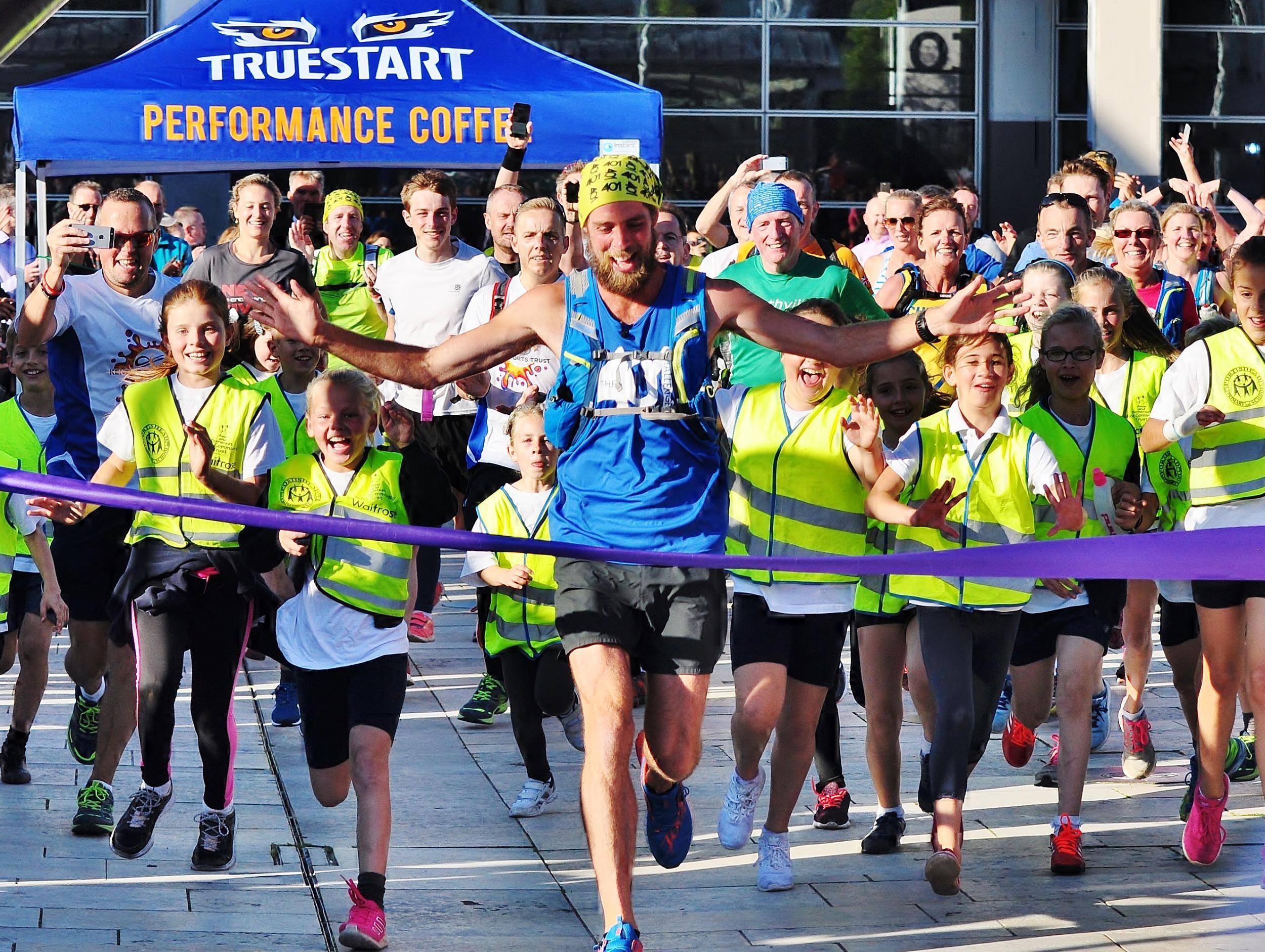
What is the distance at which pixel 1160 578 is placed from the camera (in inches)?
163

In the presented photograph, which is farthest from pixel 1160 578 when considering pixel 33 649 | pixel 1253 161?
pixel 1253 161

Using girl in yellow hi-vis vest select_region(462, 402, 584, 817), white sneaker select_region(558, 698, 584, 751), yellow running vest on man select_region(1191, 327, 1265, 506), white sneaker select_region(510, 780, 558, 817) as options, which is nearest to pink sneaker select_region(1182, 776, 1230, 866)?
yellow running vest on man select_region(1191, 327, 1265, 506)

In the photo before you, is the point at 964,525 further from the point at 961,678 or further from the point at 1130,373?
the point at 1130,373

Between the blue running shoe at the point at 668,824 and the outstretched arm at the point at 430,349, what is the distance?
3.86ft

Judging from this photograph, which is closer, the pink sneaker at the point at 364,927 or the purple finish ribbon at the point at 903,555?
the purple finish ribbon at the point at 903,555

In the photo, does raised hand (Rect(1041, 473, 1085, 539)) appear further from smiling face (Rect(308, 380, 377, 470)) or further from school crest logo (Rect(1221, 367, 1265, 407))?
smiling face (Rect(308, 380, 377, 470))

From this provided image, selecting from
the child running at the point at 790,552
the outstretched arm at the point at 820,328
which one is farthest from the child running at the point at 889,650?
the outstretched arm at the point at 820,328

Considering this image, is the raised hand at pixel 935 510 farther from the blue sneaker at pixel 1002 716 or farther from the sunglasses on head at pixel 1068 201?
the sunglasses on head at pixel 1068 201

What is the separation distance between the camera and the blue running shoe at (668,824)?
5.40m

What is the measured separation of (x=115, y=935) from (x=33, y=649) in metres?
2.12

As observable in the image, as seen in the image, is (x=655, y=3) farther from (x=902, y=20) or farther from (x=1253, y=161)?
(x=1253, y=161)

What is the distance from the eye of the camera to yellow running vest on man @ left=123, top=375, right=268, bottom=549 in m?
5.84

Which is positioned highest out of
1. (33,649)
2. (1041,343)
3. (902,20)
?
(902,20)

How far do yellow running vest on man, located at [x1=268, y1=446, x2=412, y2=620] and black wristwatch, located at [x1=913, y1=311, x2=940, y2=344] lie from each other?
1659 mm
